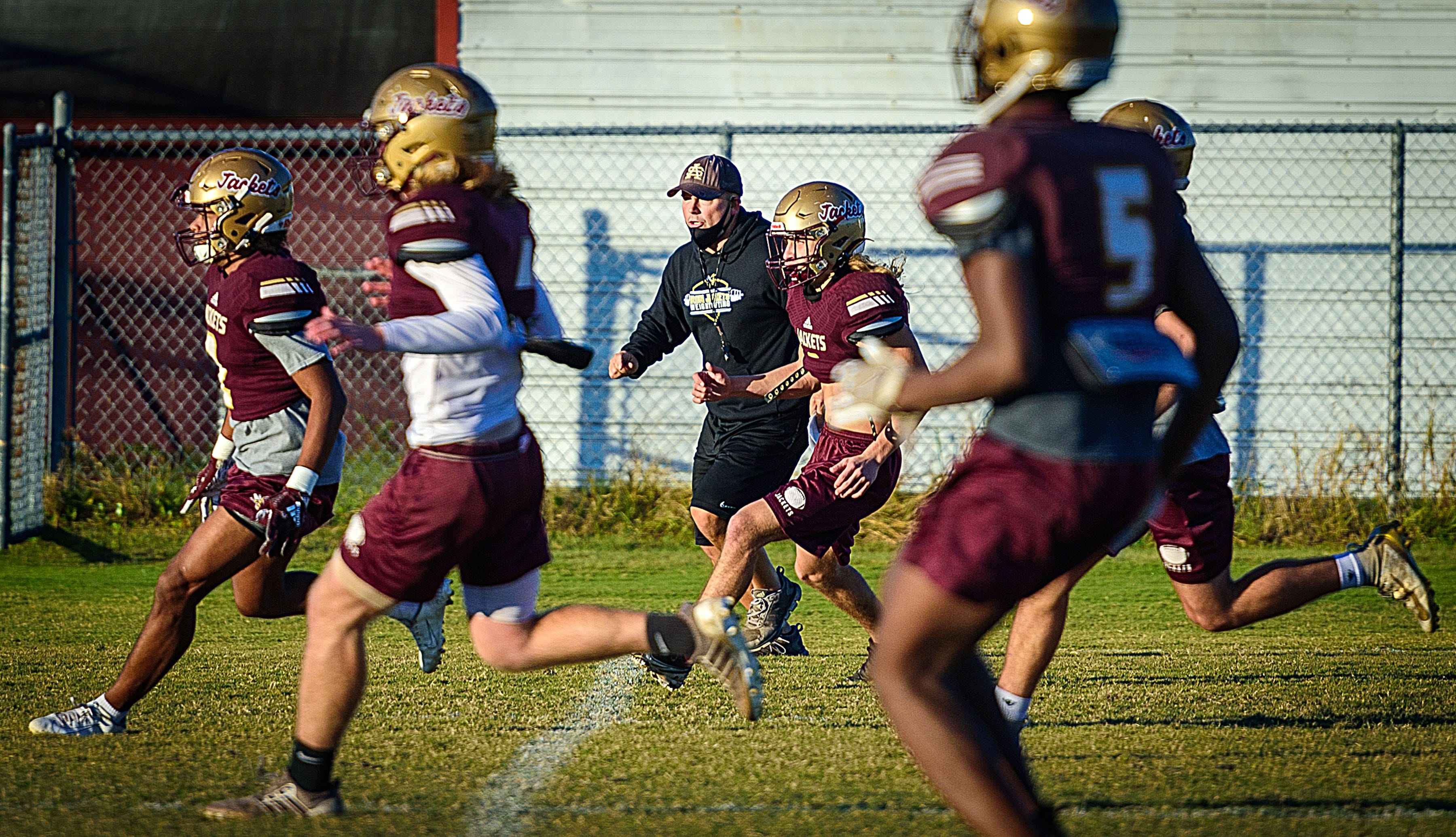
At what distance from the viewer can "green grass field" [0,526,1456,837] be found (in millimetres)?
3883

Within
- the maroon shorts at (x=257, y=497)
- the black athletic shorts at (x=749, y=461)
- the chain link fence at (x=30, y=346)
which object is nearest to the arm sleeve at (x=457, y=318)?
the maroon shorts at (x=257, y=497)

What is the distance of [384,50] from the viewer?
501 inches

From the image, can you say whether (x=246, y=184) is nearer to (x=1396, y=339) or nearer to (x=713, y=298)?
(x=713, y=298)

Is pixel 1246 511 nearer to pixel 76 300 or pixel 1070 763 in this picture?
pixel 1070 763

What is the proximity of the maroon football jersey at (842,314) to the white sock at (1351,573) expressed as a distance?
73.3 inches

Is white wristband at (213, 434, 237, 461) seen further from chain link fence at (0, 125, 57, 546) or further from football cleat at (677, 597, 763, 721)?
chain link fence at (0, 125, 57, 546)

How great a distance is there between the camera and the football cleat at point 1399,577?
5.21 m

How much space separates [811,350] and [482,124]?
2471 millimetres

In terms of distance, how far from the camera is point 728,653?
4.02 metres

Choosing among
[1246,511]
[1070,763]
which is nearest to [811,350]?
[1070,763]

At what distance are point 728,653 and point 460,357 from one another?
3.67 feet

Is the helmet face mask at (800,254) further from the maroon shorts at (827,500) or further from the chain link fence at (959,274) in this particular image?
the chain link fence at (959,274)

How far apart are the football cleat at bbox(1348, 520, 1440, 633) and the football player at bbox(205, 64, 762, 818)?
2.58 meters

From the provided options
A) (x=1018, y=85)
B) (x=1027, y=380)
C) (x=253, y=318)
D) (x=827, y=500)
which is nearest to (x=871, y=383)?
(x=1027, y=380)
